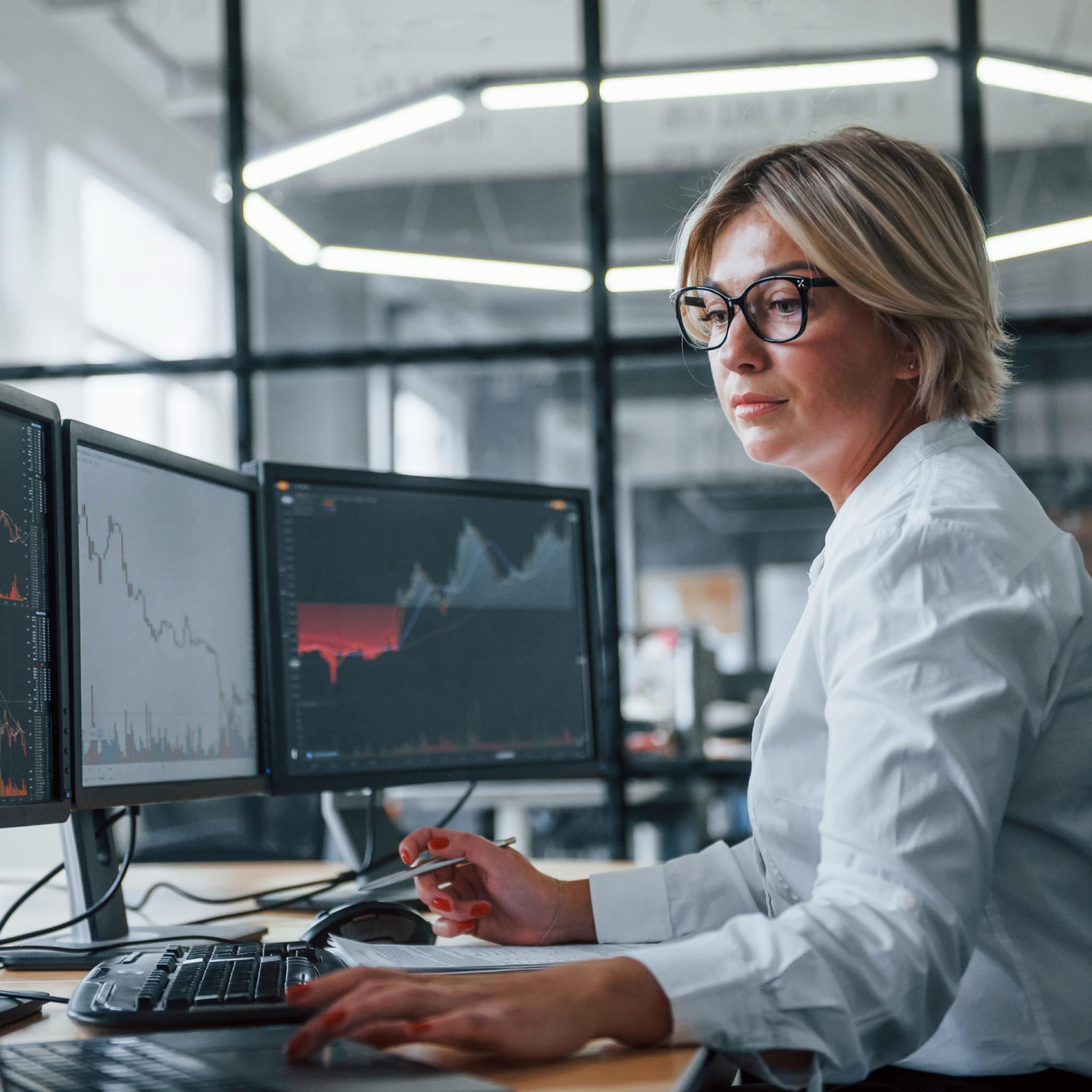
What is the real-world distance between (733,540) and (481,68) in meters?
1.86

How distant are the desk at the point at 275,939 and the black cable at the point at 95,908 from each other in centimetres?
8

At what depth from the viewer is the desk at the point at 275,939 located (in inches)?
29.5

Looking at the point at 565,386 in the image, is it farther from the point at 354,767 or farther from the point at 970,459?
the point at 970,459

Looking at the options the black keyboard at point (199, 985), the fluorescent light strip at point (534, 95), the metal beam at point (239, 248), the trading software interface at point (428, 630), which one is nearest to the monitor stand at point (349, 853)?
the trading software interface at point (428, 630)

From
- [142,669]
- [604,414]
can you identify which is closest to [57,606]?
[142,669]

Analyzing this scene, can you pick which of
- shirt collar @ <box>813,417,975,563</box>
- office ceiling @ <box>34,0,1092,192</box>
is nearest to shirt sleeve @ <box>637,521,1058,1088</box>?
shirt collar @ <box>813,417,975,563</box>

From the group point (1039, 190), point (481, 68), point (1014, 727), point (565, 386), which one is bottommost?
point (1014, 727)

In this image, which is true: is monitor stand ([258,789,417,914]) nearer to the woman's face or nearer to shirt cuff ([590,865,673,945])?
shirt cuff ([590,865,673,945])

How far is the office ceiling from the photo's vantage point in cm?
281

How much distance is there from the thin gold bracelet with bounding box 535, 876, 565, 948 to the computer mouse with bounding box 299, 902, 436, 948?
13 centimetres

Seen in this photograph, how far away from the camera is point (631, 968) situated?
0.78m

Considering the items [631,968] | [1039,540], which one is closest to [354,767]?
[631,968]

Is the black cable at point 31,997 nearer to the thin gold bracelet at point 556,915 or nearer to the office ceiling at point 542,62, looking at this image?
the thin gold bracelet at point 556,915

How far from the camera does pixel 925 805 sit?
31.3 inches
